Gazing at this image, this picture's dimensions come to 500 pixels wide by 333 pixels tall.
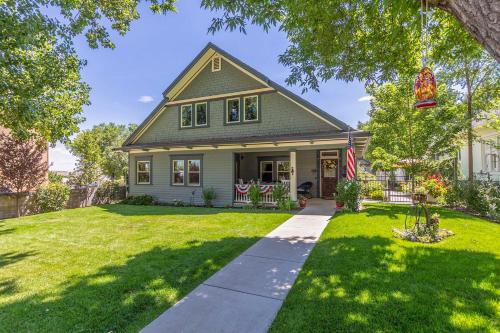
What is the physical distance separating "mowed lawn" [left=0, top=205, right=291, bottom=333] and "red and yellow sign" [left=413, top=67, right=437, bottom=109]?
15.3ft

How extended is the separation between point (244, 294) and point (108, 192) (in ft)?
51.3

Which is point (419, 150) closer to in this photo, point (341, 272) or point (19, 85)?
point (341, 272)

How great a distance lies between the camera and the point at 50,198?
42.6 feet

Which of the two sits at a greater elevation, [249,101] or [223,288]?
[249,101]

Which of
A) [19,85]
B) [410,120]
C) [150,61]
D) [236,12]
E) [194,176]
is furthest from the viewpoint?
Result: [150,61]

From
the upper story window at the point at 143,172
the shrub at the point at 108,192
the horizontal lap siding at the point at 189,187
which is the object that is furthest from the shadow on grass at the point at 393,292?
the shrub at the point at 108,192

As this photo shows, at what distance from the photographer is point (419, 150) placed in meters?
13.0

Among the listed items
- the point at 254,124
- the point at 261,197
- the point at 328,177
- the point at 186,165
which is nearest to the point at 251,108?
the point at 254,124

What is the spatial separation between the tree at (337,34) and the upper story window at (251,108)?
564 centimetres

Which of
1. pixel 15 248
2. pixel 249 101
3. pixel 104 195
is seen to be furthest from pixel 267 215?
pixel 104 195

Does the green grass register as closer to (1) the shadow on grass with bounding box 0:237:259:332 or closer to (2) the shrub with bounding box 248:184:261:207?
(1) the shadow on grass with bounding box 0:237:259:332

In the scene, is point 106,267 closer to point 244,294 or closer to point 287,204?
Result: point 244,294

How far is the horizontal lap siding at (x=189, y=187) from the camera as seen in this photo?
13.6 meters

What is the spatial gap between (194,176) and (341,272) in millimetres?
11394
